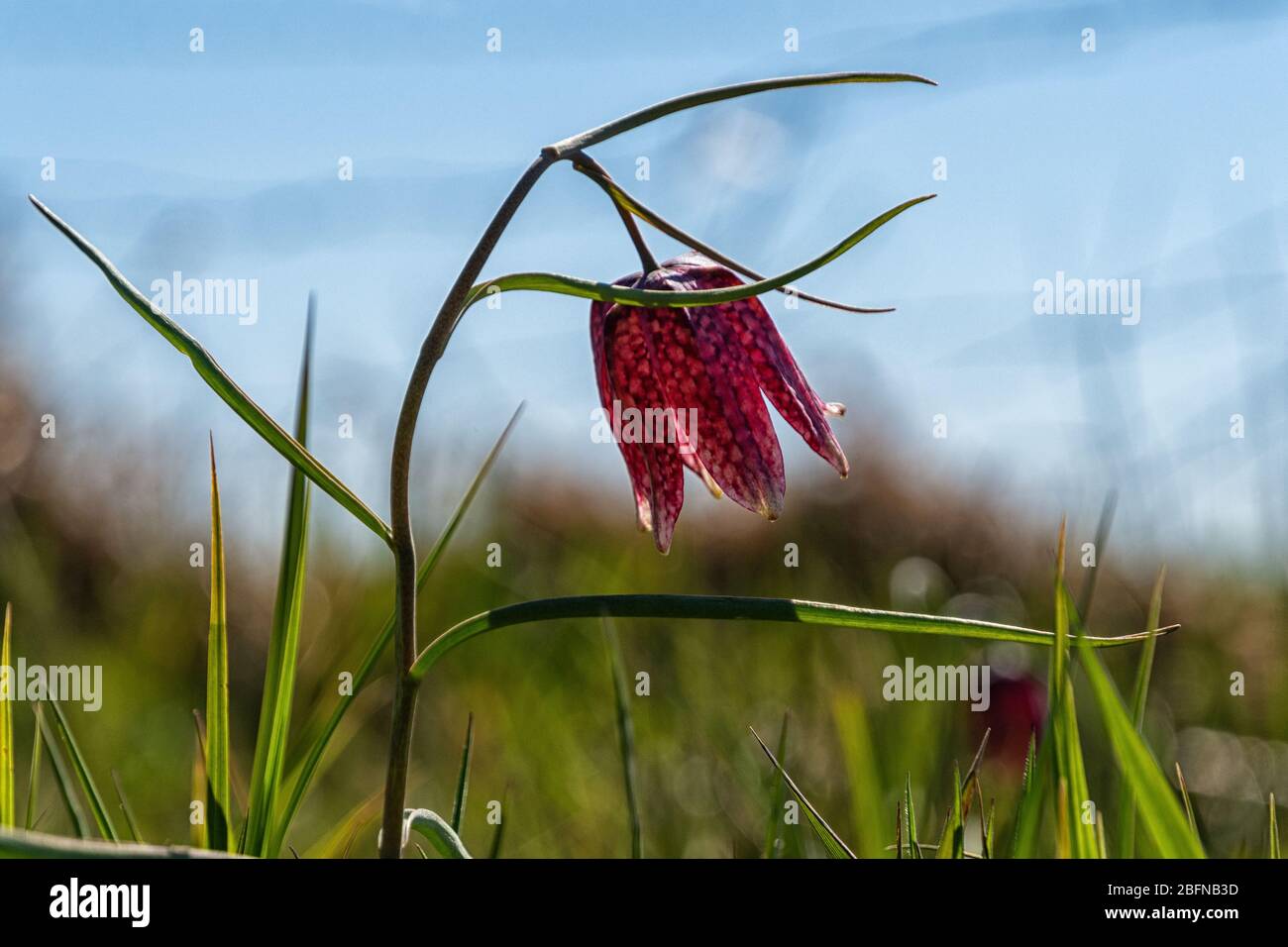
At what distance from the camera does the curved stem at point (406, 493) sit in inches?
32.9

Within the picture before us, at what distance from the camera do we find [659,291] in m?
0.84

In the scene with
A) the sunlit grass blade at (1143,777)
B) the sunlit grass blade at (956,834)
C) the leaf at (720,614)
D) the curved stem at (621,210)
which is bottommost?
the sunlit grass blade at (956,834)

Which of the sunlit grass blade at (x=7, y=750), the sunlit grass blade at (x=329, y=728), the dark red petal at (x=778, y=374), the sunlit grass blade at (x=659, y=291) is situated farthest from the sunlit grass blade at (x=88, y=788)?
the dark red petal at (x=778, y=374)

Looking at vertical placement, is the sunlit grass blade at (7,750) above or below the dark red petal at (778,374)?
below

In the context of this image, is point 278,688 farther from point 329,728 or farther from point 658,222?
point 658,222

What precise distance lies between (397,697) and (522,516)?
286 cm

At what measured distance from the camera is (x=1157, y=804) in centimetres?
75

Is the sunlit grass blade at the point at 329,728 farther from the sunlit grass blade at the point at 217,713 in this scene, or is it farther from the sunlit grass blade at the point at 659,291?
the sunlit grass blade at the point at 659,291

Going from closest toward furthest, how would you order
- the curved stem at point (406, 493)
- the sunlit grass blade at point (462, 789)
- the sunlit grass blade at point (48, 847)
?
the sunlit grass blade at point (48, 847) → the curved stem at point (406, 493) → the sunlit grass blade at point (462, 789)

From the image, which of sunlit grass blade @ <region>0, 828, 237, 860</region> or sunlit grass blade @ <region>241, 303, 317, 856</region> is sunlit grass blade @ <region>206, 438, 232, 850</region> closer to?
sunlit grass blade @ <region>241, 303, 317, 856</region>

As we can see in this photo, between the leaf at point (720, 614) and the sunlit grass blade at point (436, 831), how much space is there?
0.13 meters

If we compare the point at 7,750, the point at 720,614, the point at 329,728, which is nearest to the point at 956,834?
the point at 720,614

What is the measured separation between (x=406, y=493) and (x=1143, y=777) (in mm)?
554
